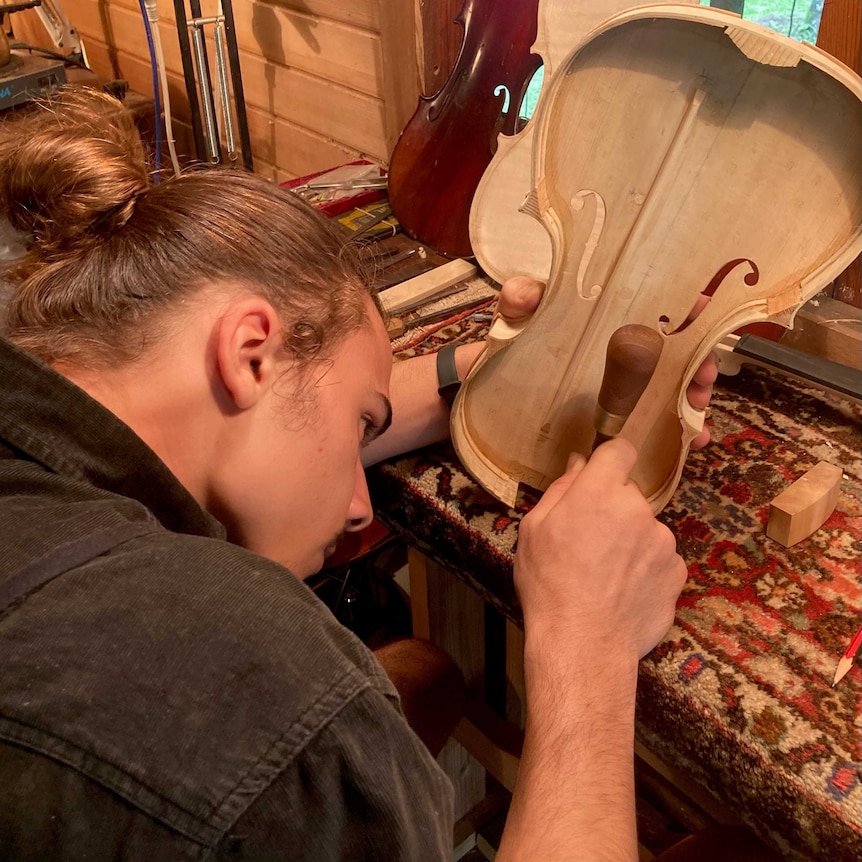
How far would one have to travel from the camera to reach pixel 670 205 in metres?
0.63

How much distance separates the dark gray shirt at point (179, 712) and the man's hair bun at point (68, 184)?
0.27 m

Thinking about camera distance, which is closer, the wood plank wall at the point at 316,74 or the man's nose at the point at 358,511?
the man's nose at the point at 358,511

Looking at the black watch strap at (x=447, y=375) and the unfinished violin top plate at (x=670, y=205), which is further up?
the unfinished violin top plate at (x=670, y=205)

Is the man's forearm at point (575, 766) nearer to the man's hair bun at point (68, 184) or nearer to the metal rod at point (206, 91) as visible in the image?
the man's hair bun at point (68, 184)

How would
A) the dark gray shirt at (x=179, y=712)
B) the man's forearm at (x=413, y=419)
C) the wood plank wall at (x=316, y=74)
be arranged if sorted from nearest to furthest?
the dark gray shirt at (x=179, y=712) → the man's forearm at (x=413, y=419) → the wood plank wall at (x=316, y=74)

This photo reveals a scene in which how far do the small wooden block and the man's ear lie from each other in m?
0.48

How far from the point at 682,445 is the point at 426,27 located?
3.46ft

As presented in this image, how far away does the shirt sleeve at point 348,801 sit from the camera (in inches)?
15.1

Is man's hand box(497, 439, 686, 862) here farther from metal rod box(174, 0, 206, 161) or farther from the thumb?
metal rod box(174, 0, 206, 161)

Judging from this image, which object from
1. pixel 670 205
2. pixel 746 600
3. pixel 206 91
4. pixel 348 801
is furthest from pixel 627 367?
pixel 206 91

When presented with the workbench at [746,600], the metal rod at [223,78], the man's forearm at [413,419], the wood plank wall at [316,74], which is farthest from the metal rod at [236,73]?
the man's forearm at [413,419]

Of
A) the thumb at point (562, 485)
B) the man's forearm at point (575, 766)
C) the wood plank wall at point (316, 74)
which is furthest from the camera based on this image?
the wood plank wall at point (316, 74)

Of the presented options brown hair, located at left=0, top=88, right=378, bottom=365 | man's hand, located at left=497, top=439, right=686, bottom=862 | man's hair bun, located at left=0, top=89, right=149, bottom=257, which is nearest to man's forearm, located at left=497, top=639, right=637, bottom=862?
man's hand, located at left=497, top=439, right=686, bottom=862

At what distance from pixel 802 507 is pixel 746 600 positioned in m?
0.11
